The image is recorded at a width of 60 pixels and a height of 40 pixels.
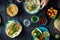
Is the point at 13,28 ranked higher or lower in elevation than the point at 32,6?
lower

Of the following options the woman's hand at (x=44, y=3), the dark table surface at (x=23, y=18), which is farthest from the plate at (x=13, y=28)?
the woman's hand at (x=44, y=3)

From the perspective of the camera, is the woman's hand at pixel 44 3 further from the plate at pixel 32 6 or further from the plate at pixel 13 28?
the plate at pixel 13 28

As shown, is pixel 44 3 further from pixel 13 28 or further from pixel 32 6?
pixel 13 28

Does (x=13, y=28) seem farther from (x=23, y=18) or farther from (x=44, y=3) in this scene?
(x=44, y=3)

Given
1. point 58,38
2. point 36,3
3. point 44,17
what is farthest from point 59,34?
point 36,3

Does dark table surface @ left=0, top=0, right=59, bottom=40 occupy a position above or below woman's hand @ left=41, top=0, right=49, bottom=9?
below

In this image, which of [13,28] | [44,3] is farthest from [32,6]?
[13,28]

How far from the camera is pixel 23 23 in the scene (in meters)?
1.40

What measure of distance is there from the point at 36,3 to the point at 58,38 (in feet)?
0.88

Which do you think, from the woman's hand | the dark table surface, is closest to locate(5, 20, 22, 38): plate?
the dark table surface

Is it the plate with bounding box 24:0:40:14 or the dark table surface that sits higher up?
the plate with bounding box 24:0:40:14

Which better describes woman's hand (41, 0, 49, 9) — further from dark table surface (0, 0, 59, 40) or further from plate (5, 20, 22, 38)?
plate (5, 20, 22, 38)

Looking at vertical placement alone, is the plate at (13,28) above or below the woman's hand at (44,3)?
below

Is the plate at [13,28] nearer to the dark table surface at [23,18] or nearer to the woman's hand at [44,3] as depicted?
the dark table surface at [23,18]
